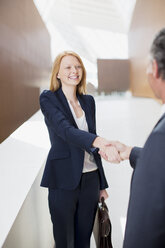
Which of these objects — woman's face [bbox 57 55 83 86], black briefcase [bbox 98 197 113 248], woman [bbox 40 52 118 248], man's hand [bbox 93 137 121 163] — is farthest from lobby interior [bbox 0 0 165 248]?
woman's face [bbox 57 55 83 86]

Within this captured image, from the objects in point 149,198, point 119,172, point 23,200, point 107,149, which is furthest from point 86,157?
point 119,172

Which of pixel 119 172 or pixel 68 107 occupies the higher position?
pixel 68 107

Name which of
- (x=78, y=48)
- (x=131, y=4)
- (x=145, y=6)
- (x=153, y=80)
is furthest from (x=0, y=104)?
(x=78, y=48)

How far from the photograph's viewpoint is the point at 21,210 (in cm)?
165

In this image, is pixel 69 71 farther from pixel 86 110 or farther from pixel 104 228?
pixel 104 228

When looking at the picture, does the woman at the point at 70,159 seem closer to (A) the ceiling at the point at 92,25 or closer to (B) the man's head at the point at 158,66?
(B) the man's head at the point at 158,66

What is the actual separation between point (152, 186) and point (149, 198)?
5 centimetres

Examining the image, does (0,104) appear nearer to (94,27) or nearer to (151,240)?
(151,240)

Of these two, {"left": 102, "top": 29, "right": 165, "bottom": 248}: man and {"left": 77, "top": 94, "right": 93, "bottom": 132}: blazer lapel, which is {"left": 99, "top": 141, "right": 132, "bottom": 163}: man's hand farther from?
{"left": 102, "top": 29, "right": 165, "bottom": 248}: man

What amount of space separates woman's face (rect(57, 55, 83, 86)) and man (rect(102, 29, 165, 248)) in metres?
0.97

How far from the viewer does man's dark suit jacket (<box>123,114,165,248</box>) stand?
0.83 metres

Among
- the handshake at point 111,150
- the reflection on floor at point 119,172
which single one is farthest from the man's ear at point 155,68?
the reflection on floor at point 119,172

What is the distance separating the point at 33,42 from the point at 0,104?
707 centimetres

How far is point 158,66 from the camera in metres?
0.91
